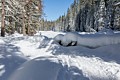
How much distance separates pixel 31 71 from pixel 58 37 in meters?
14.4

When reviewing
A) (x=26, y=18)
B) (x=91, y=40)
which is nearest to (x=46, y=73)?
(x=91, y=40)

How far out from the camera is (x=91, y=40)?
20.5 meters

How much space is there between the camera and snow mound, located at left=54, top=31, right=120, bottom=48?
19.2 meters

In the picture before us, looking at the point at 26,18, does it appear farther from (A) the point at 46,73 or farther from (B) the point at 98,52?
(A) the point at 46,73

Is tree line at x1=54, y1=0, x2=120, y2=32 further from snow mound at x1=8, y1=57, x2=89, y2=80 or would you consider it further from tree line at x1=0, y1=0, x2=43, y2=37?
snow mound at x1=8, y1=57, x2=89, y2=80

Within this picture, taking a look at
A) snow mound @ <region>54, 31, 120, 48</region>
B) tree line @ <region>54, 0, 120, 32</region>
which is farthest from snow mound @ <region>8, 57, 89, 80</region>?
tree line @ <region>54, 0, 120, 32</region>

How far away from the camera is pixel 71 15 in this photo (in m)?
112

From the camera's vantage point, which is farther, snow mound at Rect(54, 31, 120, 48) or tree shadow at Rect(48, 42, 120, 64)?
snow mound at Rect(54, 31, 120, 48)

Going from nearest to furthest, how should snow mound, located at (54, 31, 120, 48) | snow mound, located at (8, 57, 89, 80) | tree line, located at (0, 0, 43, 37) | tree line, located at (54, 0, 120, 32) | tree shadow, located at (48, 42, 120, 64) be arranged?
snow mound, located at (8, 57, 89, 80), tree shadow, located at (48, 42, 120, 64), snow mound, located at (54, 31, 120, 48), tree line, located at (0, 0, 43, 37), tree line, located at (54, 0, 120, 32)

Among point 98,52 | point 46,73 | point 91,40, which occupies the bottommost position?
point 98,52

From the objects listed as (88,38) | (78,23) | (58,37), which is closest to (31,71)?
(88,38)

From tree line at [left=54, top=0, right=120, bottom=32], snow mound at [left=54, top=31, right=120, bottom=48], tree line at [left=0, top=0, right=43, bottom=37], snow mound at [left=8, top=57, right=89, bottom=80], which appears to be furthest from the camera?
tree line at [left=54, top=0, right=120, bottom=32]

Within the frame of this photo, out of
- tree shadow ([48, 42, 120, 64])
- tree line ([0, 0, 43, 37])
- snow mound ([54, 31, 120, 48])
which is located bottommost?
tree shadow ([48, 42, 120, 64])

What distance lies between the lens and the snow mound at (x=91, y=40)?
1920 cm
